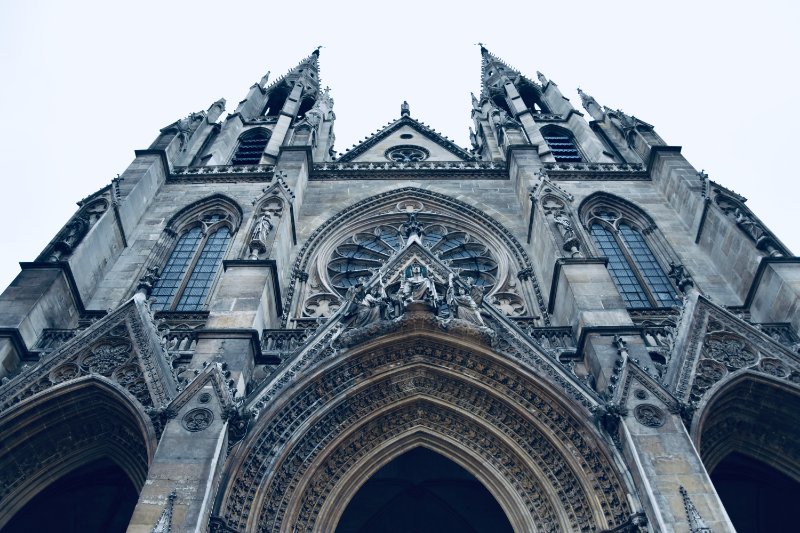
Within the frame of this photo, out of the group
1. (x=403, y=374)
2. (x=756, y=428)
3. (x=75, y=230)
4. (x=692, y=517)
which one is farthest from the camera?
(x=75, y=230)

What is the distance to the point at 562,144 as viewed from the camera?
2420cm

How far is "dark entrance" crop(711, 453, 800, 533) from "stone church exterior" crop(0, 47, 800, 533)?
4cm

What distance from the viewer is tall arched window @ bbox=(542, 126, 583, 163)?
22.8 meters

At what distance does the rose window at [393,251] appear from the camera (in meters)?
16.7

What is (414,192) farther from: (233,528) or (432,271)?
(233,528)

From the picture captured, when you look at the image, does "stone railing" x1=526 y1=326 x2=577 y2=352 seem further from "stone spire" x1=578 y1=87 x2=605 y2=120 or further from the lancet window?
"stone spire" x1=578 y1=87 x2=605 y2=120

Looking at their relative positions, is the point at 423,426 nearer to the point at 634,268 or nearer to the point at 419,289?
the point at 419,289

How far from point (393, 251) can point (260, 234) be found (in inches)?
162

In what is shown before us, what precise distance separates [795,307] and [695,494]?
558cm

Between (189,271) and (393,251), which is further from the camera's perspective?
(393,251)

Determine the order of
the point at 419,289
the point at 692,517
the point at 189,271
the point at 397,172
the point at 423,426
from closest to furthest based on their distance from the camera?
the point at 692,517 < the point at 423,426 < the point at 419,289 < the point at 189,271 < the point at 397,172

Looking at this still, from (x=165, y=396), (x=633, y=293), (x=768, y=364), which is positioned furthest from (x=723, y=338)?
(x=165, y=396)

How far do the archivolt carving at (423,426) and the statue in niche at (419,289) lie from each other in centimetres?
80

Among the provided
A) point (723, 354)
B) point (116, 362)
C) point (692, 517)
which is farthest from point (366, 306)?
point (723, 354)
